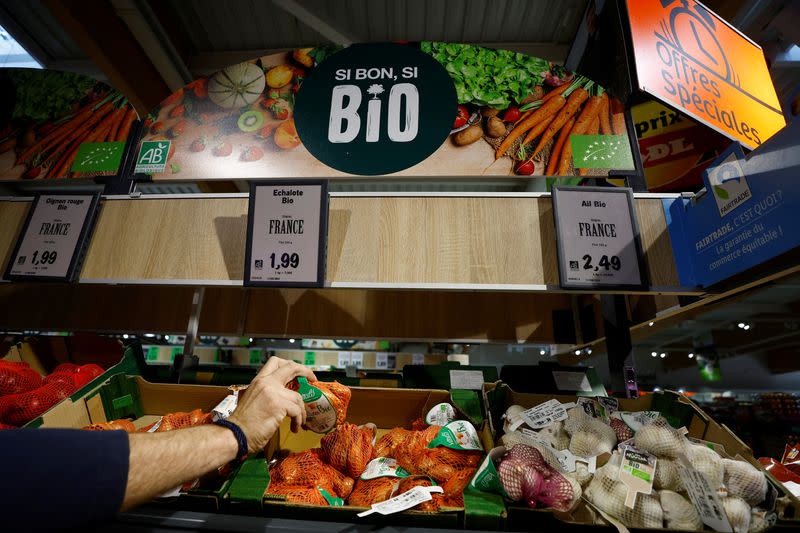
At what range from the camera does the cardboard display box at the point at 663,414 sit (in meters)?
1.11

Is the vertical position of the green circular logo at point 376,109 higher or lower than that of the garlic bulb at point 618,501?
higher

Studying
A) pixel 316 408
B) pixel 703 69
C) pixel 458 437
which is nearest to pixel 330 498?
pixel 316 408

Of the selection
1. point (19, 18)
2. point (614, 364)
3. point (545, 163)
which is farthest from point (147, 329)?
point (19, 18)

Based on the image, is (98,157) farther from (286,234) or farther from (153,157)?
(286,234)

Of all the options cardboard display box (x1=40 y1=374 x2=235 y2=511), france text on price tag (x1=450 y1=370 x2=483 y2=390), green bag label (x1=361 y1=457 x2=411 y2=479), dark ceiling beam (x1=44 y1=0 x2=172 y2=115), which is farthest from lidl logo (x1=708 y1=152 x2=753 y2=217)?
dark ceiling beam (x1=44 y1=0 x2=172 y2=115)

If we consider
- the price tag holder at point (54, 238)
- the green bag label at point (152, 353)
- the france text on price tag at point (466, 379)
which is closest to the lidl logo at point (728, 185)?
the france text on price tag at point (466, 379)

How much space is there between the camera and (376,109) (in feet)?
7.13

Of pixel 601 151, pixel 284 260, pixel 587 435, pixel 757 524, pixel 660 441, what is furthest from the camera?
pixel 601 151

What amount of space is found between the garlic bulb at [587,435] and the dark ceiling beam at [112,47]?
170 inches

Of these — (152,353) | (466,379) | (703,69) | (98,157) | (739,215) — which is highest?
(703,69)

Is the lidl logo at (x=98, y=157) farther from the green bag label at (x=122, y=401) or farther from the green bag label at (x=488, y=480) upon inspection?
the green bag label at (x=488, y=480)

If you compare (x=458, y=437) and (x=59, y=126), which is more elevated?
(x=59, y=126)

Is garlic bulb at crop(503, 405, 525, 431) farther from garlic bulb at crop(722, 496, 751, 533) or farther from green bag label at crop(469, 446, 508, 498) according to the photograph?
garlic bulb at crop(722, 496, 751, 533)

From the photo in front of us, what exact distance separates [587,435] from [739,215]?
102 cm
